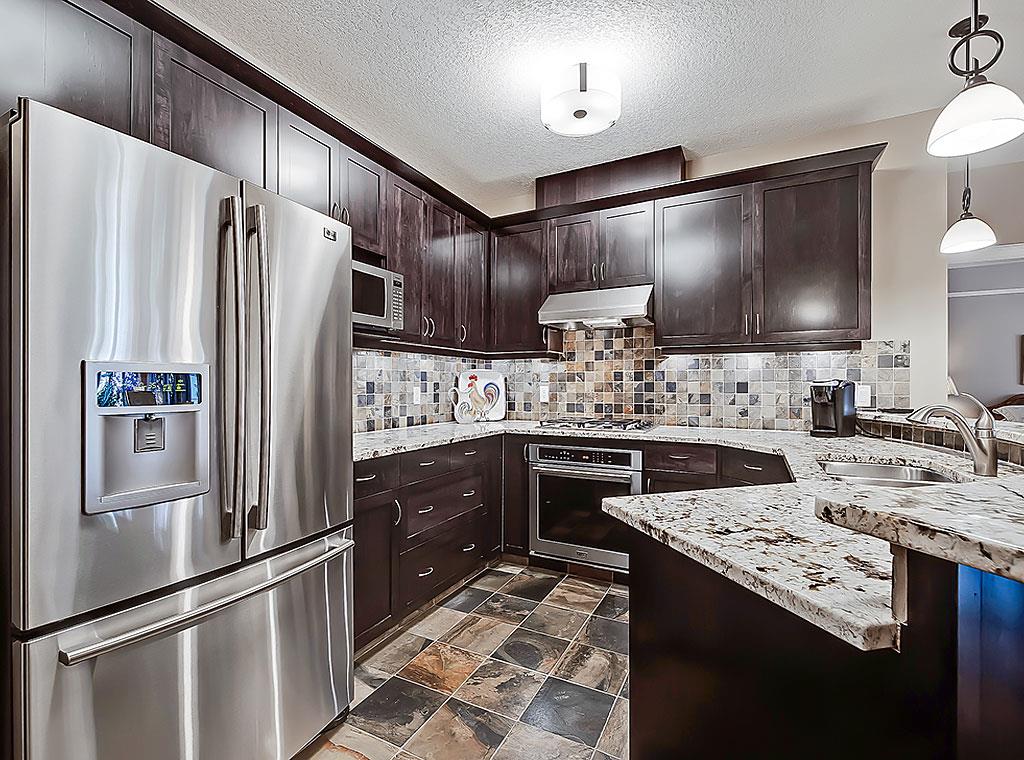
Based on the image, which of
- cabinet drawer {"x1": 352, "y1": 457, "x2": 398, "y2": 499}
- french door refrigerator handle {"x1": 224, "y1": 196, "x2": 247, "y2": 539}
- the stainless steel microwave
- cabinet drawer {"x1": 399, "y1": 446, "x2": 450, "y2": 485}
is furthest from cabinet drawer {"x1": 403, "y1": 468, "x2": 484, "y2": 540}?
french door refrigerator handle {"x1": 224, "y1": 196, "x2": 247, "y2": 539}

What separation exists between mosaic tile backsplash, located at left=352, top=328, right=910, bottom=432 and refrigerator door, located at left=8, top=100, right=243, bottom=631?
1.39 m

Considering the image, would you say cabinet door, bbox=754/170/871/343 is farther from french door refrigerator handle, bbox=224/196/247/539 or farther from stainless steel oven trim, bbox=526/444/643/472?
french door refrigerator handle, bbox=224/196/247/539


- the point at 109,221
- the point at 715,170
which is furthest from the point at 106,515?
the point at 715,170

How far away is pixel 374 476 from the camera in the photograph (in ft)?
7.57

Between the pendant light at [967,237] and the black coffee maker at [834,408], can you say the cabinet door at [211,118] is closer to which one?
the black coffee maker at [834,408]

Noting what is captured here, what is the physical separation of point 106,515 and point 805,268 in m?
3.21

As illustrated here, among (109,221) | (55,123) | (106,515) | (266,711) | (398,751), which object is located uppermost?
(55,123)

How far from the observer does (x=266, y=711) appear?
1534 millimetres

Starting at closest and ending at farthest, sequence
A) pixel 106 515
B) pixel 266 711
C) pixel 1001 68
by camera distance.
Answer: pixel 106 515 < pixel 266 711 < pixel 1001 68

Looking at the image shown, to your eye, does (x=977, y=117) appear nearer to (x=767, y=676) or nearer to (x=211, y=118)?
(x=767, y=676)

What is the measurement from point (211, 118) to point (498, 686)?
236 cm

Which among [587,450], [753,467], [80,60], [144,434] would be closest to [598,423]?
[587,450]

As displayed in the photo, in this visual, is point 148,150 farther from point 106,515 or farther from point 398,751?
point 398,751

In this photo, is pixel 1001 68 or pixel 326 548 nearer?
pixel 326 548
